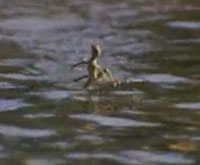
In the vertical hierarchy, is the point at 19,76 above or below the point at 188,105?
above

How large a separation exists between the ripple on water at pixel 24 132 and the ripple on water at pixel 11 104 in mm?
295

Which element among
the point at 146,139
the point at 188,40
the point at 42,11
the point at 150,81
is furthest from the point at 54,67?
the point at 42,11

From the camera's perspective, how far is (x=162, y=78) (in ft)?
16.8

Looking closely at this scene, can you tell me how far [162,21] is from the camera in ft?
22.2

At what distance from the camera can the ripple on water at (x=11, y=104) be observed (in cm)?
456

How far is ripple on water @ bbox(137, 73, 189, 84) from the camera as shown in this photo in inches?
199

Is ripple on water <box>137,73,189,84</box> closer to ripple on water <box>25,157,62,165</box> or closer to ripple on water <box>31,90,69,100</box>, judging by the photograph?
ripple on water <box>31,90,69,100</box>

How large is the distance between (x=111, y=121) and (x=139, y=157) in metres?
0.52

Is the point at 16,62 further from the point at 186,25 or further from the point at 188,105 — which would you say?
the point at 186,25

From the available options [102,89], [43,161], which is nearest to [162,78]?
[102,89]

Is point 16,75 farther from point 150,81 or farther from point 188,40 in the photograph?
point 188,40

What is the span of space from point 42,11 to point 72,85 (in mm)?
2351

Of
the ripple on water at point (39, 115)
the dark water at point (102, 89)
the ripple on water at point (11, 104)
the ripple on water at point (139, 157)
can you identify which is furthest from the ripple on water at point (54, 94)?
the ripple on water at point (139, 157)

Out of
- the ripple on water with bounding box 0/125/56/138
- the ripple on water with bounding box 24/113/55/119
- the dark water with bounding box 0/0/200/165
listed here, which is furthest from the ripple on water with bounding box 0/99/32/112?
the ripple on water with bounding box 0/125/56/138
